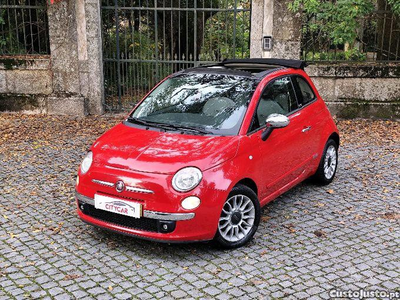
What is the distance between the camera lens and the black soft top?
227 inches

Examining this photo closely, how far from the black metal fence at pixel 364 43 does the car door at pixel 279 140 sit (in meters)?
4.77

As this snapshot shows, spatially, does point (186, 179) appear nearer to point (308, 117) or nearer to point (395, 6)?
point (308, 117)

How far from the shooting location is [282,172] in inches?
220

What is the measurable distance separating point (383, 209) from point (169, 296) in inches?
124

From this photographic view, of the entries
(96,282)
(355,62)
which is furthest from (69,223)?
(355,62)

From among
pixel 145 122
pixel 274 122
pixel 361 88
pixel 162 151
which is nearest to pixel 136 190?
pixel 162 151

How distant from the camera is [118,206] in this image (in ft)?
15.2

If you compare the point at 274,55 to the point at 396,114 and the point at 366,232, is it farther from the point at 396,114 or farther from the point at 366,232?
the point at 366,232

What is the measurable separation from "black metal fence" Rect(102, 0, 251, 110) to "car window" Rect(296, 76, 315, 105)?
4.36m

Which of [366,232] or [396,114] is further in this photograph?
[396,114]

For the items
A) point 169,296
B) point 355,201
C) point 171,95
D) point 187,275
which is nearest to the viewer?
point 169,296

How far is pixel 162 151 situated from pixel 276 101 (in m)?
1.67

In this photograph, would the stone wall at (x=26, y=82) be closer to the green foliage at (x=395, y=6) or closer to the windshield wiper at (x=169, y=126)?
the windshield wiper at (x=169, y=126)

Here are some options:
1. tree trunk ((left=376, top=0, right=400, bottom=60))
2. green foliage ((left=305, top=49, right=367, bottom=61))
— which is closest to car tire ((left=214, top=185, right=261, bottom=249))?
green foliage ((left=305, top=49, right=367, bottom=61))
